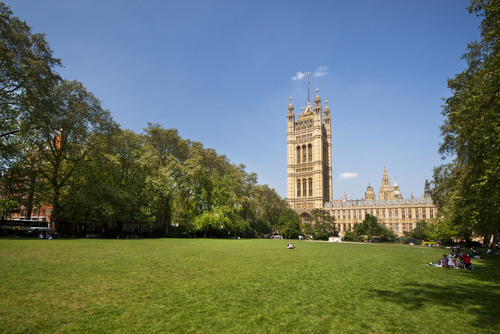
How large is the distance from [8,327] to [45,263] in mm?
7862

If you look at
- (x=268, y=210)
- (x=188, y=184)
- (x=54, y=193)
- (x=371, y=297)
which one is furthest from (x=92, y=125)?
(x=268, y=210)

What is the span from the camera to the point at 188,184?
151ft

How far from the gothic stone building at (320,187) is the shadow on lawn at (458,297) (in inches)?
3288

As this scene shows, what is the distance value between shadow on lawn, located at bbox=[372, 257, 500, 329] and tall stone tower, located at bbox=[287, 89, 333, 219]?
283 feet

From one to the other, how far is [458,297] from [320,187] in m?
89.8

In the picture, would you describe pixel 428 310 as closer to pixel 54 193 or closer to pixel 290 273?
pixel 290 273

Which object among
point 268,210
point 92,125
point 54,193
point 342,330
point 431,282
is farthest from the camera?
point 268,210

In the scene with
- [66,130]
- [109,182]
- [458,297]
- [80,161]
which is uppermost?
[66,130]

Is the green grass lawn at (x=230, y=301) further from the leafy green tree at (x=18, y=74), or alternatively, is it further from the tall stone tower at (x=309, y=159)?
the tall stone tower at (x=309, y=159)

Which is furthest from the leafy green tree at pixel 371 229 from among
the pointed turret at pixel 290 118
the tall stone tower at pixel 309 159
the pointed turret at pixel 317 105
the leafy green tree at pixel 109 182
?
the pointed turret at pixel 290 118

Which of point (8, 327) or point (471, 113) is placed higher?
point (471, 113)

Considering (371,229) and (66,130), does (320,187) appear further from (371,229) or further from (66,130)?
(66,130)

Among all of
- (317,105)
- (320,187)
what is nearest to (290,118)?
(317,105)

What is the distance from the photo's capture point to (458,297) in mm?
8914
